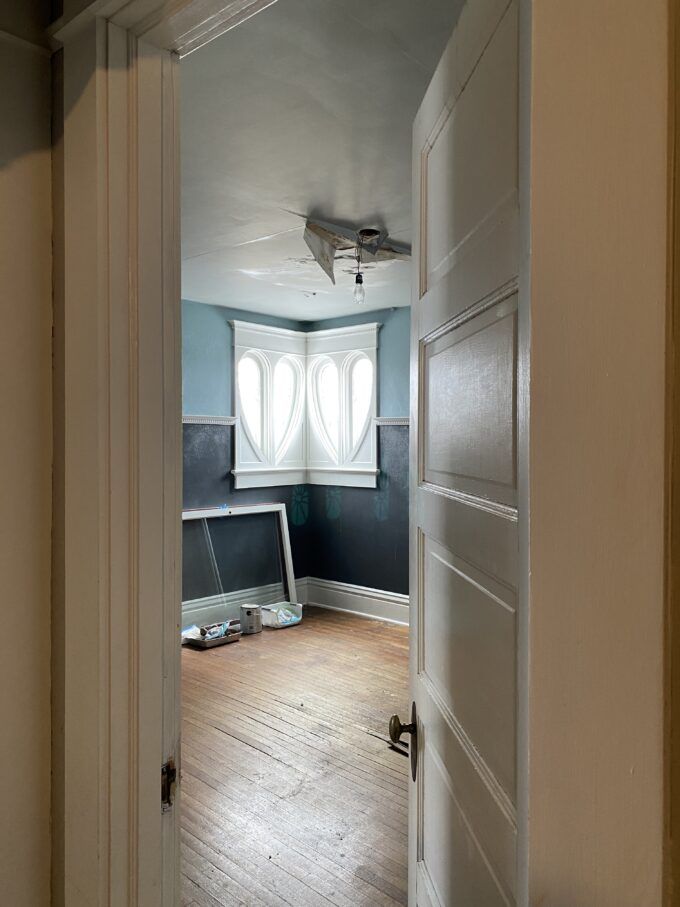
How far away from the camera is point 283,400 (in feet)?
20.1

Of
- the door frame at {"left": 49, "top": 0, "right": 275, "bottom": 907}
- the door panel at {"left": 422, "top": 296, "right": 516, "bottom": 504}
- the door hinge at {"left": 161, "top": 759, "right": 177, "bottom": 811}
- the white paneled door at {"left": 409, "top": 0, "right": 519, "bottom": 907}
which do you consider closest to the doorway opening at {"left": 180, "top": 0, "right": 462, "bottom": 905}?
the door frame at {"left": 49, "top": 0, "right": 275, "bottom": 907}

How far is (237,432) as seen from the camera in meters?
5.60

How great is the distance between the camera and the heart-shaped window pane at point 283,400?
19.8ft

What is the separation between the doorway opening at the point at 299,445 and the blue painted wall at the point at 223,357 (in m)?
0.02

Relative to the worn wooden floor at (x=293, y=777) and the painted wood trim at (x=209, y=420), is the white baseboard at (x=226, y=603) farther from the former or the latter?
the painted wood trim at (x=209, y=420)

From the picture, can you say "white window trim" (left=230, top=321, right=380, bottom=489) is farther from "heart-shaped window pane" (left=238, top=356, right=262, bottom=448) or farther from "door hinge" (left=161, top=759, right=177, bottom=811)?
"door hinge" (left=161, top=759, right=177, bottom=811)

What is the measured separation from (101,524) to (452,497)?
1.80ft

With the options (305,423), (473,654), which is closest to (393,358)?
(305,423)

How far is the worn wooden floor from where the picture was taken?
2.37 meters

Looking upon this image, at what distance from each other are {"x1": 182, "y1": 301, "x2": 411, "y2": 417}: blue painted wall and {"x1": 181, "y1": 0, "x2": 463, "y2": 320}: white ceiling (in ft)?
4.64

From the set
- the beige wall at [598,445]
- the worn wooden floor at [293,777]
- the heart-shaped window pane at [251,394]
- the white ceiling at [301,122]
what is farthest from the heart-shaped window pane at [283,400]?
the beige wall at [598,445]

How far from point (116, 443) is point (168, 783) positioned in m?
0.59

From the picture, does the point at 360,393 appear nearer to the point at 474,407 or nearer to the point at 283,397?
the point at 283,397

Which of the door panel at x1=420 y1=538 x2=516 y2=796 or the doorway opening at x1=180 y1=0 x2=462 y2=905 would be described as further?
the doorway opening at x1=180 y1=0 x2=462 y2=905
